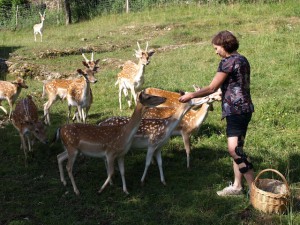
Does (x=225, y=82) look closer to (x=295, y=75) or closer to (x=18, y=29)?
(x=295, y=75)

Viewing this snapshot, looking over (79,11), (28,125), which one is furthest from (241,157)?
(79,11)

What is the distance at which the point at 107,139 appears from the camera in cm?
628

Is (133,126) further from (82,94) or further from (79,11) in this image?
(79,11)

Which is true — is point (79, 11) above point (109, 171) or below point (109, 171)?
above

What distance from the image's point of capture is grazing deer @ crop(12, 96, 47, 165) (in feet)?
25.3

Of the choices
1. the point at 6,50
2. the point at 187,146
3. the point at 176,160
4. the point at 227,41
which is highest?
the point at 227,41

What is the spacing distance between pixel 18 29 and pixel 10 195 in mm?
21217

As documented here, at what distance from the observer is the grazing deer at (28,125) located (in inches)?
303

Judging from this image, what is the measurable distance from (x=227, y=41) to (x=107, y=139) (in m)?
2.25

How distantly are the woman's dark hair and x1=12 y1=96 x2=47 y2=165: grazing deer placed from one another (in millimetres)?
3843

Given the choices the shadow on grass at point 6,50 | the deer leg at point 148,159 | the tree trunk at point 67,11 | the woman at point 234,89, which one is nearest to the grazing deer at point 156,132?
the deer leg at point 148,159

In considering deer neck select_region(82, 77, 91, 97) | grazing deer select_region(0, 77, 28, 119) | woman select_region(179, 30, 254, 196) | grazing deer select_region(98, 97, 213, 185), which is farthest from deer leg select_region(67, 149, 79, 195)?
grazing deer select_region(0, 77, 28, 119)

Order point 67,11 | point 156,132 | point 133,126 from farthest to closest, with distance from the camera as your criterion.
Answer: point 67,11 → point 156,132 → point 133,126

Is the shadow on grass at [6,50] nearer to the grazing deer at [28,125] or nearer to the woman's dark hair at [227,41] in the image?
the grazing deer at [28,125]
